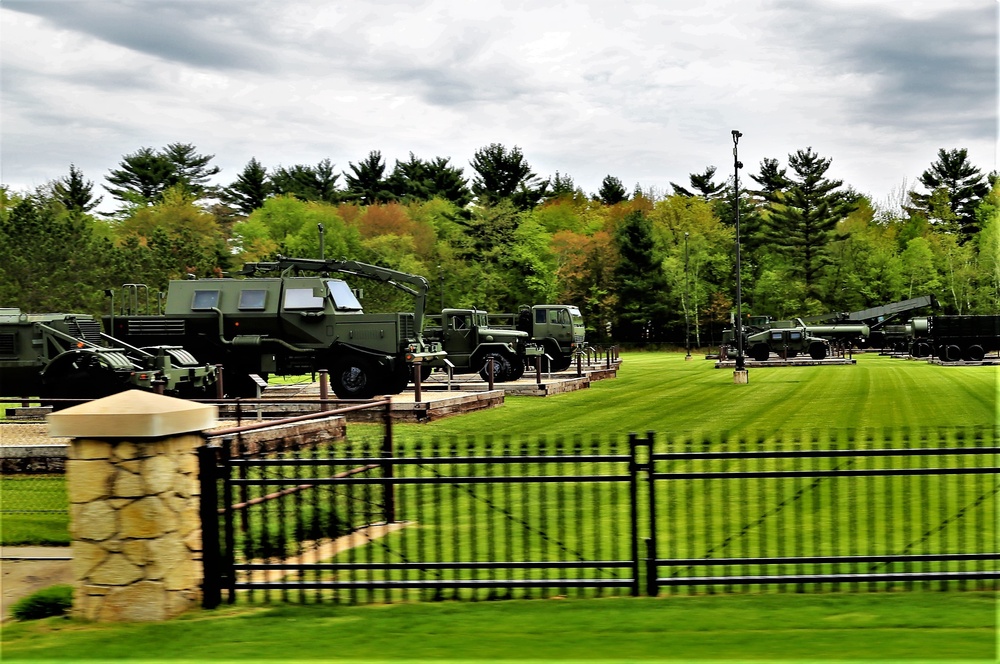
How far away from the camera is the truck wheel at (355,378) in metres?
22.5

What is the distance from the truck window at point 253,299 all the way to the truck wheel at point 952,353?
99.9 feet

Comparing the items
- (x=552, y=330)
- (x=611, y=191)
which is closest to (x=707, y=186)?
(x=611, y=191)

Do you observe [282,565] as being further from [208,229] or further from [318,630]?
[208,229]

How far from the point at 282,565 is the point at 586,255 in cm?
7428

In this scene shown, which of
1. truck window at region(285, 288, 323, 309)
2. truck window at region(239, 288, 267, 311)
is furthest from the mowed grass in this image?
truck window at region(239, 288, 267, 311)

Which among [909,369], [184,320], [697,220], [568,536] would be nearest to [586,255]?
[697,220]

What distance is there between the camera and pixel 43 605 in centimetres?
653

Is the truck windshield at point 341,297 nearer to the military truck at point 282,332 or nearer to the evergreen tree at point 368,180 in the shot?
the military truck at point 282,332

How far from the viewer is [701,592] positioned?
6.79 m

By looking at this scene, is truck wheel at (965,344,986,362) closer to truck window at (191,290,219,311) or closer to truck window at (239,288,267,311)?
truck window at (239,288,267,311)

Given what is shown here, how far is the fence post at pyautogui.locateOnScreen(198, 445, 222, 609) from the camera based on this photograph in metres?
6.47

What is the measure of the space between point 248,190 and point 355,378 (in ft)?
232

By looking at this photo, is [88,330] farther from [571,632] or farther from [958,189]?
[958,189]

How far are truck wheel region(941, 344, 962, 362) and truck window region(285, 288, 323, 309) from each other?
2948cm
